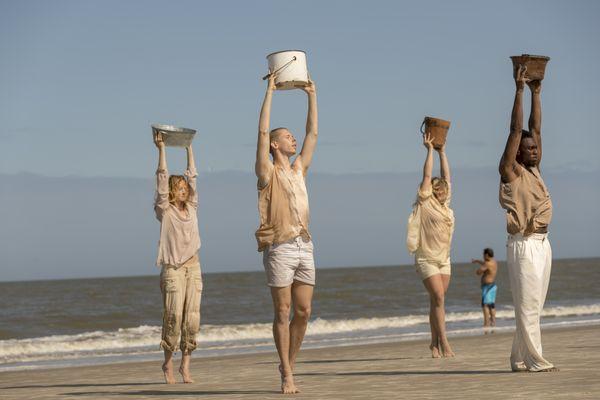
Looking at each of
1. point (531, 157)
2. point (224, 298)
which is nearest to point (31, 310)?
point (224, 298)

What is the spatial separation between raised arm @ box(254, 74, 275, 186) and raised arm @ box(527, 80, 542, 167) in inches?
96.8

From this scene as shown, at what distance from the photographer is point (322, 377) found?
33.0 ft

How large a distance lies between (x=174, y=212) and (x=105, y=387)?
186 centimetres

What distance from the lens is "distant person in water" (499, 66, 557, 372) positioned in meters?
8.89

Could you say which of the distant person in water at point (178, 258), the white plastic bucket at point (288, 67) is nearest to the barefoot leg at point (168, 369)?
the distant person in water at point (178, 258)

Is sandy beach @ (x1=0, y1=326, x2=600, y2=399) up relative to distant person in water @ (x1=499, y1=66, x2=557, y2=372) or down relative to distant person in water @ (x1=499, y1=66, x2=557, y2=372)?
down

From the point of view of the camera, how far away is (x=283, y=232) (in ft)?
26.8

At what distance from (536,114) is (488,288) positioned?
15344mm

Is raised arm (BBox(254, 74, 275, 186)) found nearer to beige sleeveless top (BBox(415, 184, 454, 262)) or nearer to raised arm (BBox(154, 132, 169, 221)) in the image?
raised arm (BBox(154, 132, 169, 221))

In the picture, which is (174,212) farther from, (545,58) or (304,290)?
(545,58)

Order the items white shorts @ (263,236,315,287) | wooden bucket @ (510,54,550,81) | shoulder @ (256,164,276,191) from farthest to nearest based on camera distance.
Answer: wooden bucket @ (510,54,550,81), shoulder @ (256,164,276,191), white shorts @ (263,236,315,287)

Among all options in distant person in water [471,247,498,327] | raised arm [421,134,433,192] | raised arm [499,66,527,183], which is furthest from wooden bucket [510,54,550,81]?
distant person in water [471,247,498,327]

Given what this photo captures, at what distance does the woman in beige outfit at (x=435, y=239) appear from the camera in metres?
11.7

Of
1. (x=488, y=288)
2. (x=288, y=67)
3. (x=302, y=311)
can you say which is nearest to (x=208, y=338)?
(x=488, y=288)
